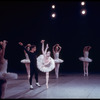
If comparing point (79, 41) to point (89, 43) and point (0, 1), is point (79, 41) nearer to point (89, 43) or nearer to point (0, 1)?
point (89, 43)

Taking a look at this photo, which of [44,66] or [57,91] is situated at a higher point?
[44,66]

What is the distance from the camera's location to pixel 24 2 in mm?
14539

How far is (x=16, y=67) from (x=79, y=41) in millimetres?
4860

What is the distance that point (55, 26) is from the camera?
1552 cm

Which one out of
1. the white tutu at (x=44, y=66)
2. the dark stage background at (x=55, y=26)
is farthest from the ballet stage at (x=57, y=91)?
the dark stage background at (x=55, y=26)

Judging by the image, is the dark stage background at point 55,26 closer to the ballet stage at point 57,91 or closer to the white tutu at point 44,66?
the ballet stage at point 57,91

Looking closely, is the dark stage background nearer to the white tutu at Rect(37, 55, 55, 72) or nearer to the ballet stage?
the ballet stage

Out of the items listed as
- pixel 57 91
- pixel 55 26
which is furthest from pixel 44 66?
pixel 55 26

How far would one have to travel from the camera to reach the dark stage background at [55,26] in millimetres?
14766

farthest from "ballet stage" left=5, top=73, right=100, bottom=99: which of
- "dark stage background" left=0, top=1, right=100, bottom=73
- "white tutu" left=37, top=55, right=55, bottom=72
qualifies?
"dark stage background" left=0, top=1, right=100, bottom=73

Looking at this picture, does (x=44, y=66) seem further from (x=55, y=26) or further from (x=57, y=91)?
(x=55, y=26)

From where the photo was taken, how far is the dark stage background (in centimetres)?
1477

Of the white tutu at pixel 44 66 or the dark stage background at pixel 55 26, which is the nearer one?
the white tutu at pixel 44 66

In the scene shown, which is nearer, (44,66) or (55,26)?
(44,66)
